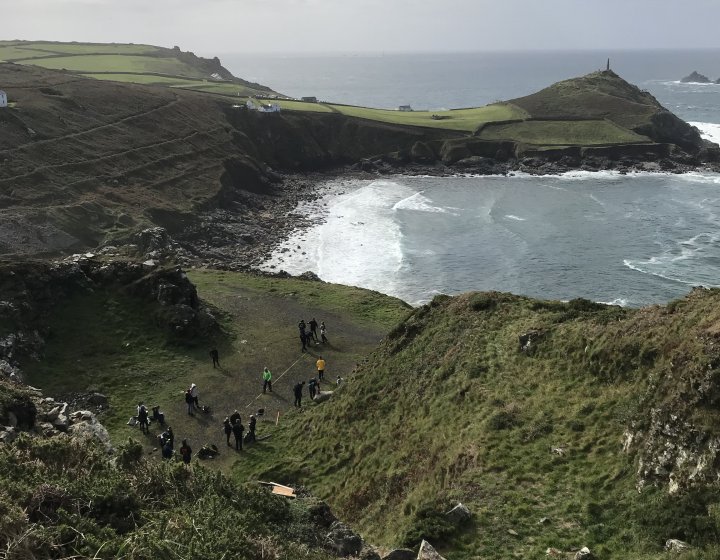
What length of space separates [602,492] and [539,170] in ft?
319

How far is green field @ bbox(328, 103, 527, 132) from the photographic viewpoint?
118m

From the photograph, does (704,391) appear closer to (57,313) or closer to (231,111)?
(57,313)

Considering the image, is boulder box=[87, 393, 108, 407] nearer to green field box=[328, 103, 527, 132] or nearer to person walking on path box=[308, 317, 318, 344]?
person walking on path box=[308, 317, 318, 344]

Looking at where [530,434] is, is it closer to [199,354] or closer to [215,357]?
[215,357]

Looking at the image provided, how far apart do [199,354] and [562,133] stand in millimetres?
104774

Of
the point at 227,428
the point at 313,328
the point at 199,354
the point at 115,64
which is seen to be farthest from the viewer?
the point at 115,64

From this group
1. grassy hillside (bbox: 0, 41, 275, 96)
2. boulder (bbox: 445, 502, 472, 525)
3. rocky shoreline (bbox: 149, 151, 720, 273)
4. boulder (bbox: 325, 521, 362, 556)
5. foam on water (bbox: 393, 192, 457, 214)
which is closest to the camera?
boulder (bbox: 325, 521, 362, 556)

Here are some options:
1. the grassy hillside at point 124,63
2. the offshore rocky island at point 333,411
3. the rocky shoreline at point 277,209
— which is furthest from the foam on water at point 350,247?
the grassy hillside at point 124,63

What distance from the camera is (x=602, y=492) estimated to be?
14.0 metres

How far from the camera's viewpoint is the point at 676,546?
1138 cm

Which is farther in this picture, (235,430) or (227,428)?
(227,428)

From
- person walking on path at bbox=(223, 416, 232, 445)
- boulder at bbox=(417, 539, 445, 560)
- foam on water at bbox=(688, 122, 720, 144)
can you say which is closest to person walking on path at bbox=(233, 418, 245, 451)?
person walking on path at bbox=(223, 416, 232, 445)

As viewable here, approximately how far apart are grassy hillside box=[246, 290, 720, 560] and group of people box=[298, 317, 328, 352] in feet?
27.1

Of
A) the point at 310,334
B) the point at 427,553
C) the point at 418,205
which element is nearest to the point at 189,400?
the point at 310,334
